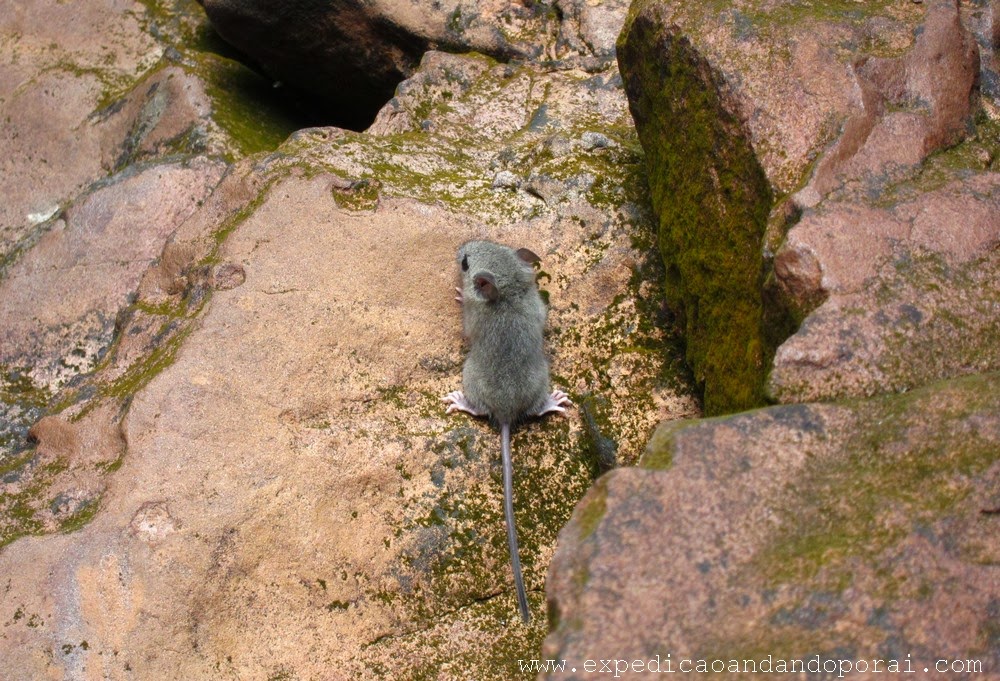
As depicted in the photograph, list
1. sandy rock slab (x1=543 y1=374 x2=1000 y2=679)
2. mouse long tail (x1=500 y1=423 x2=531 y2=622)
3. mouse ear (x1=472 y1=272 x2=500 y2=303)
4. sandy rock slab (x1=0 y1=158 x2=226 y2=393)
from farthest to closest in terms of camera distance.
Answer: sandy rock slab (x1=0 y1=158 x2=226 y2=393), mouse ear (x1=472 y1=272 x2=500 y2=303), mouse long tail (x1=500 y1=423 x2=531 y2=622), sandy rock slab (x1=543 y1=374 x2=1000 y2=679)

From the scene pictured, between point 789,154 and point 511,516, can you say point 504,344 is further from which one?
point 789,154

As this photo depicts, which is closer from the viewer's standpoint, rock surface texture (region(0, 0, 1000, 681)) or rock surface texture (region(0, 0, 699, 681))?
rock surface texture (region(0, 0, 1000, 681))

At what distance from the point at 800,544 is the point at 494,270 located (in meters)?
2.18

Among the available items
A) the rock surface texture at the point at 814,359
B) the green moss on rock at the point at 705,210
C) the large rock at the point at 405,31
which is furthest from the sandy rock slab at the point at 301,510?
the large rock at the point at 405,31

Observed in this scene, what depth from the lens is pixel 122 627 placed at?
334cm

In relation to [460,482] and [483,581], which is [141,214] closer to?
[460,482]

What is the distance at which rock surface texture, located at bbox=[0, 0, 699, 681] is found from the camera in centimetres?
347

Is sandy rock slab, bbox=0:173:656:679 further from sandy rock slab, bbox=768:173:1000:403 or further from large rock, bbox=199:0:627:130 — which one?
large rock, bbox=199:0:627:130

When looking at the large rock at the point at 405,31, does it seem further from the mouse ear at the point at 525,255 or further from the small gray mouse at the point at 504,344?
the small gray mouse at the point at 504,344

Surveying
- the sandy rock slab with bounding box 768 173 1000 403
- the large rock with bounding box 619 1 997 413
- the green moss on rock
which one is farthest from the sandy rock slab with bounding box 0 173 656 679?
the sandy rock slab with bounding box 768 173 1000 403

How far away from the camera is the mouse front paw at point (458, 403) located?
4.11 meters

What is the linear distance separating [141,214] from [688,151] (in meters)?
3.24

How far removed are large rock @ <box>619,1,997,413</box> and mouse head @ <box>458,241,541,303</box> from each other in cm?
70

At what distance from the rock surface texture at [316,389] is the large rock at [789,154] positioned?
1.77 ft
